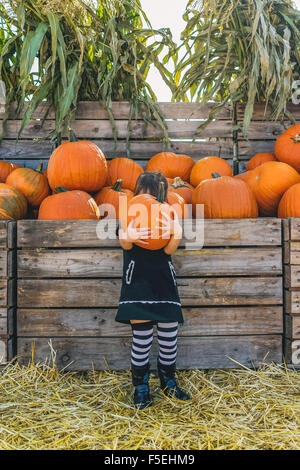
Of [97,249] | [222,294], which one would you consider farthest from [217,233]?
[97,249]

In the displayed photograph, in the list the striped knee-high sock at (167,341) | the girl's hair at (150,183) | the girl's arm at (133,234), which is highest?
the girl's hair at (150,183)

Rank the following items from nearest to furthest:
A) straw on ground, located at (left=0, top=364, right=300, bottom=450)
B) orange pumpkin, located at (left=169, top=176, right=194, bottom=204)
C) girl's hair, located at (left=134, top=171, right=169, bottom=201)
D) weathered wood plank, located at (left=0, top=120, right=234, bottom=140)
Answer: straw on ground, located at (left=0, top=364, right=300, bottom=450) → girl's hair, located at (left=134, top=171, right=169, bottom=201) → orange pumpkin, located at (left=169, top=176, right=194, bottom=204) → weathered wood plank, located at (left=0, top=120, right=234, bottom=140)

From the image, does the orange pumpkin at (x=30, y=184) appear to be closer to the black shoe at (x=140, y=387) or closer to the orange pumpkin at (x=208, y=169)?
the orange pumpkin at (x=208, y=169)

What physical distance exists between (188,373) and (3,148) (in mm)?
2055

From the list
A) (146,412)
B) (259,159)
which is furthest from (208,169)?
(146,412)

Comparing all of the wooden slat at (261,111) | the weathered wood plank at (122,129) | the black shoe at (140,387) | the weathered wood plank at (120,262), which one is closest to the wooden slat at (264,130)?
the wooden slat at (261,111)

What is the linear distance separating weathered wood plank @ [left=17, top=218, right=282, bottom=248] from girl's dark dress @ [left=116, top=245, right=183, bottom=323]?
340mm

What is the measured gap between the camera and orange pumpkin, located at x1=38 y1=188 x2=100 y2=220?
219cm

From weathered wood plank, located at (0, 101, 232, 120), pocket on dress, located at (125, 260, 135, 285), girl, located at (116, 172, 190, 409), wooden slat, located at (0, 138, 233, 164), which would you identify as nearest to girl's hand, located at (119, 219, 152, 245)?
girl, located at (116, 172, 190, 409)

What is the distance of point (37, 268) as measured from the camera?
2.11 m

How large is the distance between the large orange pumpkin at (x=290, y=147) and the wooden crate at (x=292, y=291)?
0.63m

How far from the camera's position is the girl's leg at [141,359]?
69.6 inches

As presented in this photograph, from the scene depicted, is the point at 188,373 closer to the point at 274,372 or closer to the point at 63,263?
the point at 274,372

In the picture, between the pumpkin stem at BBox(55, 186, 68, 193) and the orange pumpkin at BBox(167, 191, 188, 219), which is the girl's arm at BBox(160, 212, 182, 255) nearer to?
the orange pumpkin at BBox(167, 191, 188, 219)
